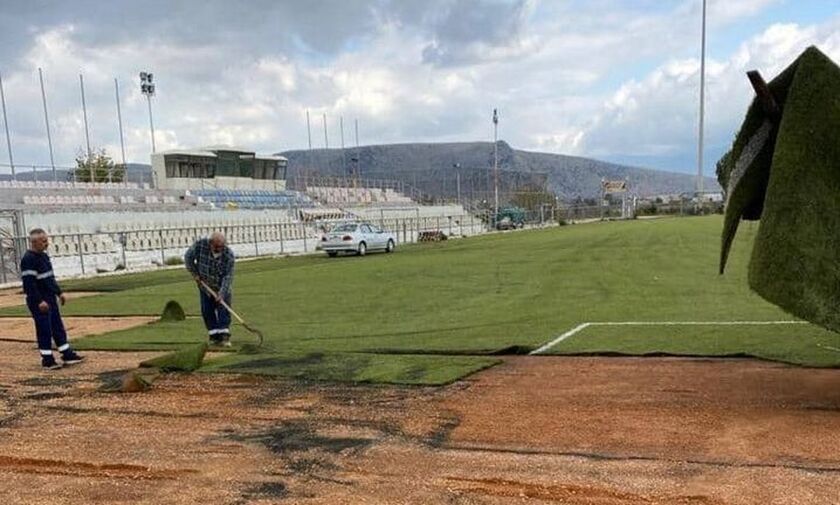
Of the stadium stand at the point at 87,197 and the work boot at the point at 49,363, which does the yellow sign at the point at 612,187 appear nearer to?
the stadium stand at the point at 87,197

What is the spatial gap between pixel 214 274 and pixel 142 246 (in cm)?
2327

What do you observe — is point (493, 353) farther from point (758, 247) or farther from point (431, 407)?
point (758, 247)

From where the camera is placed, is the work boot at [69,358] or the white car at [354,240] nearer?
the work boot at [69,358]

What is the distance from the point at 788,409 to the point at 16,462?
6361mm

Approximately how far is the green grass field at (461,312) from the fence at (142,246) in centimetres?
441

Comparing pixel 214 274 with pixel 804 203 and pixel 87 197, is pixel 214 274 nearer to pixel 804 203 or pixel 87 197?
pixel 804 203

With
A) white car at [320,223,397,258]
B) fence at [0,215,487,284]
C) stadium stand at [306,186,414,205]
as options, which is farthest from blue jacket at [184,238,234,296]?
stadium stand at [306,186,414,205]

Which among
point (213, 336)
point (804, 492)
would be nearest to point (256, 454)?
point (804, 492)

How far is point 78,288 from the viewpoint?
23.0 m

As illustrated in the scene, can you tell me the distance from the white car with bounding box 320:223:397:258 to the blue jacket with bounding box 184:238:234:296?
73.4ft

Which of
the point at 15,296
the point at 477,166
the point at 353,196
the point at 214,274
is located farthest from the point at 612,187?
the point at 214,274

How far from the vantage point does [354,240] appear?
3372 centimetres

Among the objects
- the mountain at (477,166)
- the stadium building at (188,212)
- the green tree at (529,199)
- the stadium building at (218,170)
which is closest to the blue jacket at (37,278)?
the stadium building at (188,212)

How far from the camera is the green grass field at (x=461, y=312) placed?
9547 mm
